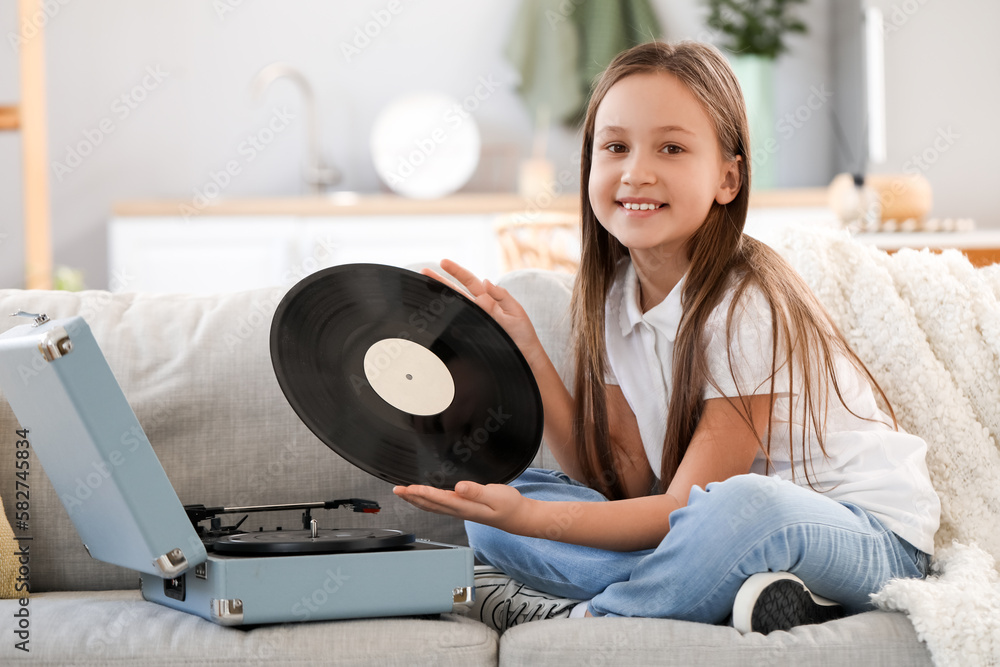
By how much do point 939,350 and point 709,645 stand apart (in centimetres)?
59

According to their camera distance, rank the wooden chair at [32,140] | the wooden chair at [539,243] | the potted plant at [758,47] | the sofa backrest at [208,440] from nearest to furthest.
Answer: the sofa backrest at [208,440], the wooden chair at [539,243], the wooden chair at [32,140], the potted plant at [758,47]

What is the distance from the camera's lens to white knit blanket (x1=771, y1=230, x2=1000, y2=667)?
3.76 ft

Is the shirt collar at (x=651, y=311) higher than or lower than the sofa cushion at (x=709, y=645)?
higher

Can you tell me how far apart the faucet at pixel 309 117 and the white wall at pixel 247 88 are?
34mm

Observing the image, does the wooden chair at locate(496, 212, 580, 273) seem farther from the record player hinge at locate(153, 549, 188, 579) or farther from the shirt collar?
the record player hinge at locate(153, 549, 188, 579)

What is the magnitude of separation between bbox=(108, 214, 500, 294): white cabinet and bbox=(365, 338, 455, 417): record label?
7.07 feet

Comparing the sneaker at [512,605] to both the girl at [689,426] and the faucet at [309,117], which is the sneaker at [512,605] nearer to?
the girl at [689,426]

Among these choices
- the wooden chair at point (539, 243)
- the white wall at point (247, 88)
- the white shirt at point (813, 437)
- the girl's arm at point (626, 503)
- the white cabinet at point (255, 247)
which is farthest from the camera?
the white wall at point (247, 88)

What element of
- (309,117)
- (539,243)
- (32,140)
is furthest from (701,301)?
(309,117)

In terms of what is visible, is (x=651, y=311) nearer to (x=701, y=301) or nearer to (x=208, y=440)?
(x=701, y=301)

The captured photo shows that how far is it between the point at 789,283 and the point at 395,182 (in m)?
2.57

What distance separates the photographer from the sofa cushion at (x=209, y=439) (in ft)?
3.92
